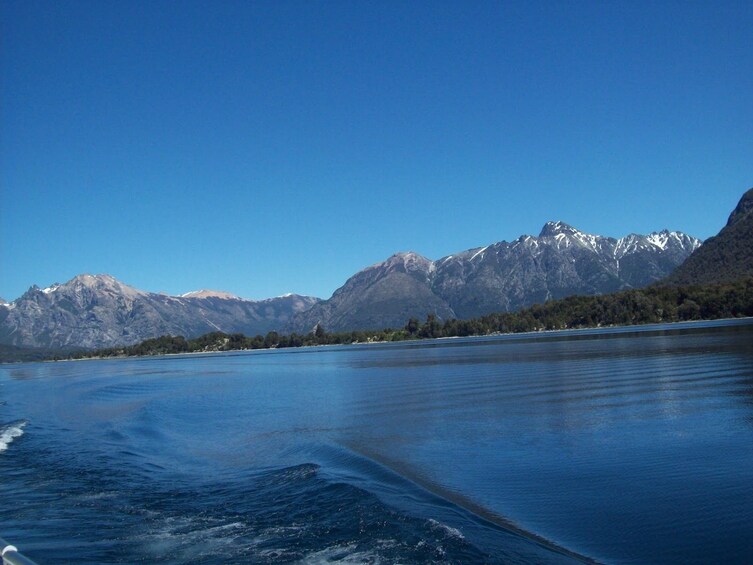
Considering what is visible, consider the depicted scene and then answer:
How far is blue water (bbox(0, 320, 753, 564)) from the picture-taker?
13727mm

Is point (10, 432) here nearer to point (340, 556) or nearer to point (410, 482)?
point (410, 482)

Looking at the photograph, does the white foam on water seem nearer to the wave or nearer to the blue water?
the blue water

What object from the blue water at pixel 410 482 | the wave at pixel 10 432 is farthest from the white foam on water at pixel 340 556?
the wave at pixel 10 432

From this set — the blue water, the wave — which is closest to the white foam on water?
the blue water

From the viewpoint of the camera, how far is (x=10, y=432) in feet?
120

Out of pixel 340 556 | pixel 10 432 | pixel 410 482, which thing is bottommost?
pixel 10 432

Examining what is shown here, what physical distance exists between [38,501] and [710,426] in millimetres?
23548

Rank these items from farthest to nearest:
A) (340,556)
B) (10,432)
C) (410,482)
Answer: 1. (10,432)
2. (410,482)
3. (340,556)

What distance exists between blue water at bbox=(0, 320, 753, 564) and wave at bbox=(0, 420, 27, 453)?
138mm

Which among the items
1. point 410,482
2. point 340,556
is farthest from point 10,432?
point 340,556

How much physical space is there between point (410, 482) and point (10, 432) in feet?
90.3

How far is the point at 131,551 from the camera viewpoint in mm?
13891

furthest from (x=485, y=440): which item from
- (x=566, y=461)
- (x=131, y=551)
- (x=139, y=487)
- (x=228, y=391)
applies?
(x=228, y=391)

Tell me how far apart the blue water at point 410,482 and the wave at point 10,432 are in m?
0.14
